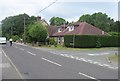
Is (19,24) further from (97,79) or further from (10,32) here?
(97,79)

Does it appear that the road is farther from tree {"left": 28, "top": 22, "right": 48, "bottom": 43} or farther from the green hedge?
tree {"left": 28, "top": 22, "right": 48, "bottom": 43}

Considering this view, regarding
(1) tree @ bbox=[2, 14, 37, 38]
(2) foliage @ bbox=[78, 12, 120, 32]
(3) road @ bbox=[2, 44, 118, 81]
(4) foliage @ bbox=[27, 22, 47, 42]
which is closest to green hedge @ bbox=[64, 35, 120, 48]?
(4) foliage @ bbox=[27, 22, 47, 42]

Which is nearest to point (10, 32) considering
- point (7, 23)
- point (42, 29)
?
point (7, 23)

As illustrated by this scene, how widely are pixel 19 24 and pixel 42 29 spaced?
83.6 meters

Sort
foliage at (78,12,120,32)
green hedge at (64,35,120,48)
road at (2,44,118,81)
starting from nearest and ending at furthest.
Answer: road at (2,44,118,81) < green hedge at (64,35,120,48) < foliage at (78,12,120,32)

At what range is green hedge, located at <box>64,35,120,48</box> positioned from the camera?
58281 millimetres

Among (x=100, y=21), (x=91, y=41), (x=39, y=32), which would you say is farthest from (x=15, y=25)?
(x=91, y=41)

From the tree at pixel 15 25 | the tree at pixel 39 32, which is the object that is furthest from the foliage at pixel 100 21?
the tree at pixel 39 32

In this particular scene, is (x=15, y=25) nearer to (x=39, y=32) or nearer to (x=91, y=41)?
(x=39, y=32)

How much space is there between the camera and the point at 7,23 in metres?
165

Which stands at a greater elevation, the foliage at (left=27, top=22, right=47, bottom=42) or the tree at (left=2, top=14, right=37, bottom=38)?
the tree at (left=2, top=14, right=37, bottom=38)

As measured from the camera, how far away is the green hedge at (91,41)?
58281mm

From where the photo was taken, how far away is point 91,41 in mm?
59281

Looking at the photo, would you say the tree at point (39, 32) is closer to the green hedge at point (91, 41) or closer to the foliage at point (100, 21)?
the green hedge at point (91, 41)
